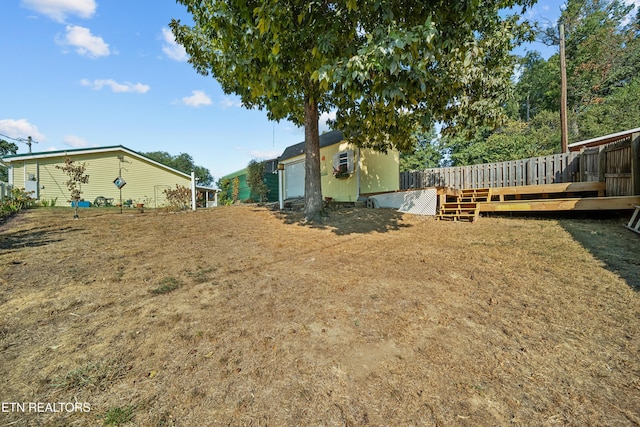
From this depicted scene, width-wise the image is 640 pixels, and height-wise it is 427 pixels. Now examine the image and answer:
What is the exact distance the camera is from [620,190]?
5891 mm

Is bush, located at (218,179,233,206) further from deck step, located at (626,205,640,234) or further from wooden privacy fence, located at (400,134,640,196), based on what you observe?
deck step, located at (626,205,640,234)

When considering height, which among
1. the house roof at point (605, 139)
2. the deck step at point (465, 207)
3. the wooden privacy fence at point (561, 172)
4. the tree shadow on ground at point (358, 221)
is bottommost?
the tree shadow on ground at point (358, 221)

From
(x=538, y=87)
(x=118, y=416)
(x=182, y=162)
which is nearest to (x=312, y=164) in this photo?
(x=118, y=416)

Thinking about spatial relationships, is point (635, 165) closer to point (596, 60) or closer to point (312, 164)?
point (312, 164)

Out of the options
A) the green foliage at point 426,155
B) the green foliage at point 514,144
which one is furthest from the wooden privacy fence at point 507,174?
the green foliage at point 426,155

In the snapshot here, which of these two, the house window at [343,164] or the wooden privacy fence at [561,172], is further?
the house window at [343,164]

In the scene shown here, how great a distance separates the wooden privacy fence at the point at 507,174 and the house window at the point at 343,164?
270cm

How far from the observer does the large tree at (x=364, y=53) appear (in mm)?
3402

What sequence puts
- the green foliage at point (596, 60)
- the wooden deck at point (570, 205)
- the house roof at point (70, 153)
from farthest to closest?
the green foliage at point (596, 60)
the house roof at point (70, 153)
the wooden deck at point (570, 205)

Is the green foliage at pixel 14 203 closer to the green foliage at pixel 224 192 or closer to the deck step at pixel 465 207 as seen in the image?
the green foliage at pixel 224 192

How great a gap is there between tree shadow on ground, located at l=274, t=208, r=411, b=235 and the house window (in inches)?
126

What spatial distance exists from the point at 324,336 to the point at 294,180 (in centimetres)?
1220

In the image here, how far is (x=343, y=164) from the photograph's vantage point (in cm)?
1087

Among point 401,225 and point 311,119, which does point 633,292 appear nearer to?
point 401,225
